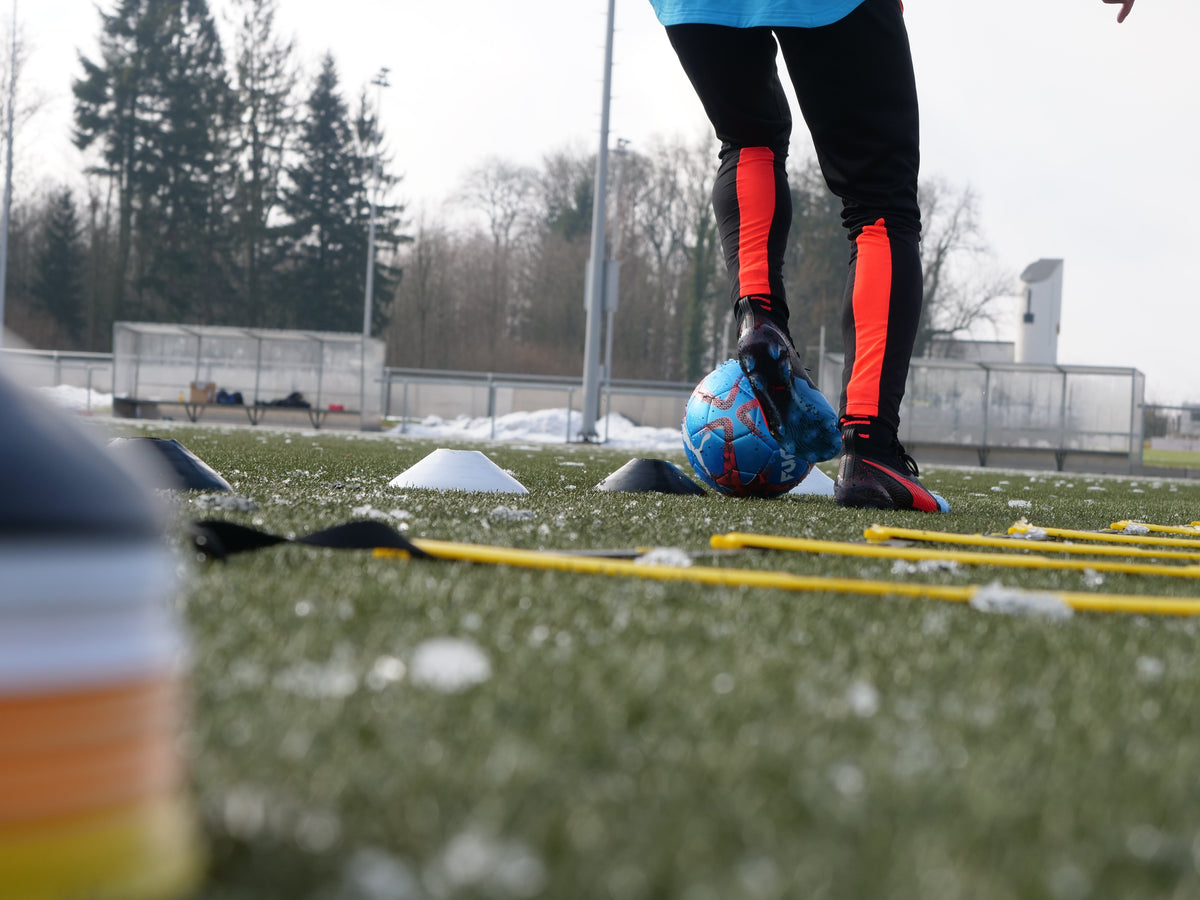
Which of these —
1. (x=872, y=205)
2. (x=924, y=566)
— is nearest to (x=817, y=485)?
(x=872, y=205)

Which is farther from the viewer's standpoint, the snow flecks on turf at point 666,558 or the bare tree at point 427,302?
the bare tree at point 427,302

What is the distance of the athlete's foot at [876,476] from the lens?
3.43 m

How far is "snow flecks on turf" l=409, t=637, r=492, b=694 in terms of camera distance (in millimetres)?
916

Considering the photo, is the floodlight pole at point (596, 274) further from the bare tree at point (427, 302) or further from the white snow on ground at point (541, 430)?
the bare tree at point (427, 302)

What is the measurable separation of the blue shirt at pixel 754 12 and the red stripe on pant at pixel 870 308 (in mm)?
703

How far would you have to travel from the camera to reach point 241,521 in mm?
2150

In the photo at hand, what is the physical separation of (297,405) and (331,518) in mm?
22186

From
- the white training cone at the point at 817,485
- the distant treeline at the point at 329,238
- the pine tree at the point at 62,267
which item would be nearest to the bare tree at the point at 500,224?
the distant treeline at the point at 329,238

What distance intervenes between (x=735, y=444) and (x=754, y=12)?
4.74 ft

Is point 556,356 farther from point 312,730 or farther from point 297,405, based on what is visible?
point 312,730

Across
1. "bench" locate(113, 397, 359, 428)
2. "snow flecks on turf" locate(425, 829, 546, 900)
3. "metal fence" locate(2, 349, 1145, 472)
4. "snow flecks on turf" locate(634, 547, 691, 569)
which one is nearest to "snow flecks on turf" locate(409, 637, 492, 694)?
"snow flecks on turf" locate(425, 829, 546, 900)

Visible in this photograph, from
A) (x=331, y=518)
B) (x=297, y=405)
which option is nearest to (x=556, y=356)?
(x=297, y=405)

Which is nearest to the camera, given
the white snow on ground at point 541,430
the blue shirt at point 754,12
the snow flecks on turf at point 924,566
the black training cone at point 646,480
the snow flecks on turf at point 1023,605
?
the snow flecks on turf at point 1023,605

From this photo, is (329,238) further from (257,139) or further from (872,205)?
(872,205)
